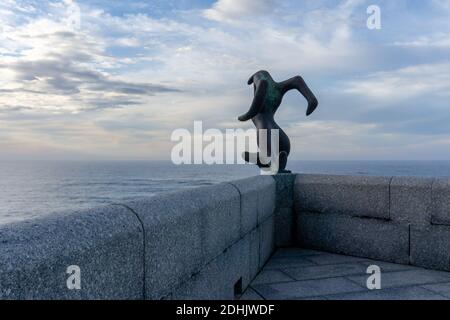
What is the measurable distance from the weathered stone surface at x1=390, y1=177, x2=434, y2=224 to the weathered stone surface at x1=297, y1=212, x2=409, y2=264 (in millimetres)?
162

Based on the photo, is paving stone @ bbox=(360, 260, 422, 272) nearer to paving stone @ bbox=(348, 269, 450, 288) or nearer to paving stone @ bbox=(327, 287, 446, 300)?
paving stone @ bbox=(348, 269, 450, 288)

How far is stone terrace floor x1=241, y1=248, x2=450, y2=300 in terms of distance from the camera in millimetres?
4410

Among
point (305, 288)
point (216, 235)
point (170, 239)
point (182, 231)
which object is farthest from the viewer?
point (305, 288)

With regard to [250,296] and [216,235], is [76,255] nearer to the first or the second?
[216,235]

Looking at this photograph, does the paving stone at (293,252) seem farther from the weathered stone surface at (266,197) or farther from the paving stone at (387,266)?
the paving stone at (387,266)

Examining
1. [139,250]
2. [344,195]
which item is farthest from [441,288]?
[139,250]

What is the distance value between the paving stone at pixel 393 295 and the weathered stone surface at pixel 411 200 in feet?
3.71

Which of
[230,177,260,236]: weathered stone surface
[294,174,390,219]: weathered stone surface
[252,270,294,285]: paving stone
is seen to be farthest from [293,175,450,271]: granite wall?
[230,177,260,236]: weathered stone surface

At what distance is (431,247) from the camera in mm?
5406

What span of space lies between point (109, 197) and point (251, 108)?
77.5 m

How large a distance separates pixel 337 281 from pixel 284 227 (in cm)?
175

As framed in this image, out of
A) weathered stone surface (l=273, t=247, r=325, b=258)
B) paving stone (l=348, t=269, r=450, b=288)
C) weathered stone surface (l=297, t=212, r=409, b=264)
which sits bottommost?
weathered stone surface (l=273, t=247, r=325, b=258)
